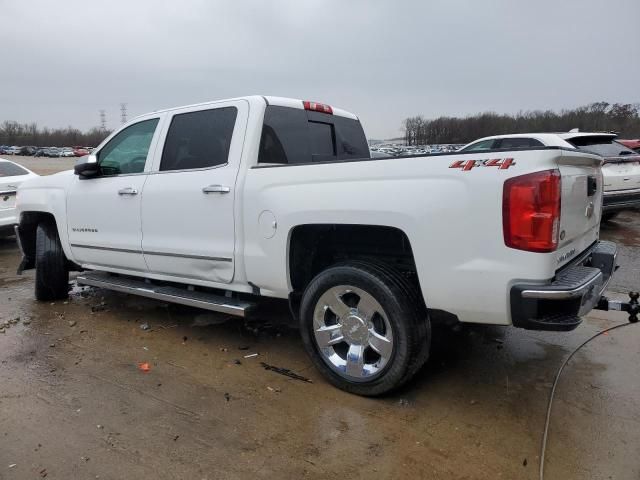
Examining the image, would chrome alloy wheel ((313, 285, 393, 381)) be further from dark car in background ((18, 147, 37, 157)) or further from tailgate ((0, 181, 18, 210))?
dark car in background ((18, 147, 37, 157))

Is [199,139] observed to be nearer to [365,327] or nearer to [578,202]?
[365,327]

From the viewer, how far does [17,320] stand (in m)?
4.99

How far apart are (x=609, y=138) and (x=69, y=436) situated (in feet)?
31.2

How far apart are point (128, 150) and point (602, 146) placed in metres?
8.04

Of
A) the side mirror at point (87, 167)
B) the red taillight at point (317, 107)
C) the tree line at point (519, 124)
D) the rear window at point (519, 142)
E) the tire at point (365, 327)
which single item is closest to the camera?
the tire at point (365, 327)

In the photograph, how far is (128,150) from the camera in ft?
15.5

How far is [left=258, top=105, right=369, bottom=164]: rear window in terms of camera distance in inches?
154

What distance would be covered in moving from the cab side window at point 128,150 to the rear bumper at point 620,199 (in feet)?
24.3

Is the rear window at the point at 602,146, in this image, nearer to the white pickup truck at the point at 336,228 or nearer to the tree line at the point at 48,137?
the white pickup truck at the point at 336,228

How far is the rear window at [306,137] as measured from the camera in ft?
12.8

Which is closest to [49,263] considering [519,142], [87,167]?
[87,167]

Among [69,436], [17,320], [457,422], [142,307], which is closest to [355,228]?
[457,422]

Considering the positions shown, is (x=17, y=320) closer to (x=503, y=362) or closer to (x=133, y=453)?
(x=133, y=453)

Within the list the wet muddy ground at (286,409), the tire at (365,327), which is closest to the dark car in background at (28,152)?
the wet muddy ground at (286,409)
